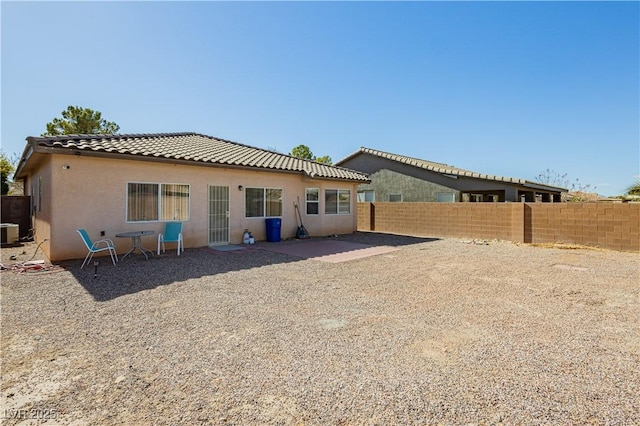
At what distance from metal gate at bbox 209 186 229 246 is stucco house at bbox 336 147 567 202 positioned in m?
8.40

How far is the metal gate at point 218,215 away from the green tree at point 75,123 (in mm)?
24109

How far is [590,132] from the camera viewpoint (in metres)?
24.3

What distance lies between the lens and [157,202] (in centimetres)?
1059

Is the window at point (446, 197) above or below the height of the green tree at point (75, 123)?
below

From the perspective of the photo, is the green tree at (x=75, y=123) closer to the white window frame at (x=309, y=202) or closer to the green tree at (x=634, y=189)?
the white window frame at (x=309, y=202)

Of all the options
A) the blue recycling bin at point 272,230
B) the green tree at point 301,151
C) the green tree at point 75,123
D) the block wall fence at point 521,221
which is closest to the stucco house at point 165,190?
the blue recycling bin at point 272,230

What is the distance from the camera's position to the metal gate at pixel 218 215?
39.4 ft

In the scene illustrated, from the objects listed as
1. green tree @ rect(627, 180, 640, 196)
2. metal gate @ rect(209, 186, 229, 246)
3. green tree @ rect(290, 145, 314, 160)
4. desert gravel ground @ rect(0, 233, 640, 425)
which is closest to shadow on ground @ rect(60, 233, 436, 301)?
desert gravel ground @ rect(0, 233, 640, 425)

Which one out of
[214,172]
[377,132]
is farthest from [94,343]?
[377,132]

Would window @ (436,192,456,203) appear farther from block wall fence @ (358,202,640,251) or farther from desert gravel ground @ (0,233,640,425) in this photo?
desert gravel ground @ (0,233,640,425)

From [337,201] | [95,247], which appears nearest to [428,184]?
[337,201]

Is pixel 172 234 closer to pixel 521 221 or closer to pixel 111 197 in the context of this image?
pixel 111 197

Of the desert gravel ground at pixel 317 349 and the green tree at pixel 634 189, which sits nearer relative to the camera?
the desert gravel ground at pixel 317 349

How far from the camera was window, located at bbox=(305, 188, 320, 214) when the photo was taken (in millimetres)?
15391
